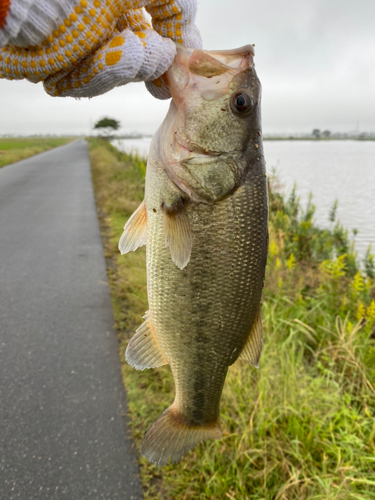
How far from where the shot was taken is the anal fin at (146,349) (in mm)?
1629

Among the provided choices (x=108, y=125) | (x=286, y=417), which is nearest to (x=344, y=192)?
(x=286, y=417)

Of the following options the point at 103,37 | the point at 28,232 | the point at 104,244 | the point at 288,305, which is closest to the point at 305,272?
the point at 288,305

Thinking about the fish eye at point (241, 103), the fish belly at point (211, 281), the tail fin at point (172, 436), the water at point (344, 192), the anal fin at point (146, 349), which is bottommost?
the water at point (344, 192)

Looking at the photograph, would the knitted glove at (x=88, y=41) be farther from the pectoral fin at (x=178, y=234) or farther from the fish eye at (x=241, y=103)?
the pectoral fin at (x=178, y=234)

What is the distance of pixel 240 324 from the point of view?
151cm

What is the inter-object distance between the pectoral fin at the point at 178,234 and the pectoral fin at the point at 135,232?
181 millimetres

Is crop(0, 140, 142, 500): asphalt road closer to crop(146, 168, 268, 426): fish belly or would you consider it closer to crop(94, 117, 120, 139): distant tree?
crop(146, 168, 268, 426): fish belly

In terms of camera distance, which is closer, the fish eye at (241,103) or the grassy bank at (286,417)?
the fish eye at (241,103)

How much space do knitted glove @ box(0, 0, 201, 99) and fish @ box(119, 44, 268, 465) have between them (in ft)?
0.45

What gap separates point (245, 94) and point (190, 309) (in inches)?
33.9

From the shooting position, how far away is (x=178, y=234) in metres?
1.39

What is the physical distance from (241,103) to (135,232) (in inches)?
26.6

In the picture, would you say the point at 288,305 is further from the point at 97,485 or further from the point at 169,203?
the point at 169,203

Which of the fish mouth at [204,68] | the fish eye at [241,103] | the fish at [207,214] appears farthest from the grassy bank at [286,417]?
the fish mouth at [204,68]
